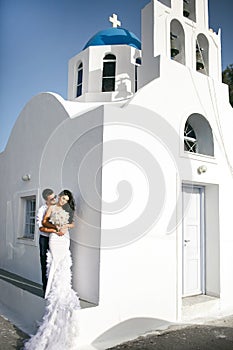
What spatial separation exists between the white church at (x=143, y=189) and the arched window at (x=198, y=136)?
0.03 metres

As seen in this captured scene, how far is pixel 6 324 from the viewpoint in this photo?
608 centimetres

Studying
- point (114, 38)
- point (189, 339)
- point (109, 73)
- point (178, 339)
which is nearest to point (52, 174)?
point (178, 339)

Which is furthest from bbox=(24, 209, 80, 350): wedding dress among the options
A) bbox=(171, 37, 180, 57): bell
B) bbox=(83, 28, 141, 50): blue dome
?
bbox=(83, 28, 141, 50): blue dome

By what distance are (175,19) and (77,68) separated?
469 cm

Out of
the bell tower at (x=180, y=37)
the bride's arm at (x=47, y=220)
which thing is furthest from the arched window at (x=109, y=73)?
the bride's arm at (x=47, y=220)

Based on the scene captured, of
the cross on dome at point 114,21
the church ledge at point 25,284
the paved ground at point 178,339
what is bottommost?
the paved ground at point 178,339

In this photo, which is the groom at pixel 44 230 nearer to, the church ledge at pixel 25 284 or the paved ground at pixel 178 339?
the church ledge at pixel 25 284

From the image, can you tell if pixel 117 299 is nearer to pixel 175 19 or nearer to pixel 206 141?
pixel 206 141

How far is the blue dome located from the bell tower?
114 inches

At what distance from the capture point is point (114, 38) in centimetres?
1083

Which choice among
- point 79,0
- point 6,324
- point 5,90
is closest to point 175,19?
point 79,0

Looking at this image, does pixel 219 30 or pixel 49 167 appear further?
pixel 219 30

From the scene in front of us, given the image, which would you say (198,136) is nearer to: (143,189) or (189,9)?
(143,189)

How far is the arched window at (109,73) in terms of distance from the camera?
10430 millimetres
